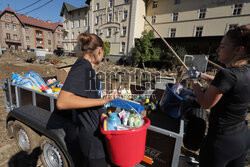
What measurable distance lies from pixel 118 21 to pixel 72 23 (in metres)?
16.0

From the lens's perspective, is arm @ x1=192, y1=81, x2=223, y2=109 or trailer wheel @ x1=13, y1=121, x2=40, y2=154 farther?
trailer wheel @ x1=13, y1=121, x2=40, y2=154

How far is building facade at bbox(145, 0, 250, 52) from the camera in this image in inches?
575

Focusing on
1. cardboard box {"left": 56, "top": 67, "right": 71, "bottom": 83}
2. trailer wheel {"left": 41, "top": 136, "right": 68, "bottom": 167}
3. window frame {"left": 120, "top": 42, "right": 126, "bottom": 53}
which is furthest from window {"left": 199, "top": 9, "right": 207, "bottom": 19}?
trailer wheel {"left": 41, "top": 136, "right": 68, "bottom": 167}

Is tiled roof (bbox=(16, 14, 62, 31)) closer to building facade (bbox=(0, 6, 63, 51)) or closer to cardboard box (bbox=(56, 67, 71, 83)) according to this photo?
building facade (bbox=(0, 6, 63, 51))

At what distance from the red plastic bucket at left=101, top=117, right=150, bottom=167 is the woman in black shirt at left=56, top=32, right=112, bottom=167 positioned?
0.12m

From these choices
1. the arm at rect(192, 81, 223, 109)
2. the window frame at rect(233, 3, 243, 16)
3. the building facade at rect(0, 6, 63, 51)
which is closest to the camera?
the arm at rect(192, 81, 223, 109)

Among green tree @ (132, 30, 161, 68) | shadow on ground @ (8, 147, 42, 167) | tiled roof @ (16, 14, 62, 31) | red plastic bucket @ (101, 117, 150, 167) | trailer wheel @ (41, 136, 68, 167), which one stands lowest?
shadow on ground @ (8, 147, 42, 167)

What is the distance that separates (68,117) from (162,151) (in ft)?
4.75

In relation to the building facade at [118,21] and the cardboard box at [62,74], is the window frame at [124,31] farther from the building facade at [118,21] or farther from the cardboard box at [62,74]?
the cardboard box at [62,74]

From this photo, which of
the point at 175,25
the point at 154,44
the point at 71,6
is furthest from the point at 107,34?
the point at 71,6

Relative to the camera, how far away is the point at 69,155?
156cm

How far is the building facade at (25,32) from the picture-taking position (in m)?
34.7

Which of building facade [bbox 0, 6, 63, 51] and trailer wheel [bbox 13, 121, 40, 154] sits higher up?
building facade [bbox 0, 6, 63, 51]

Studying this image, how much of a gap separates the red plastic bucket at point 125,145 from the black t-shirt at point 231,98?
0.72 meters
